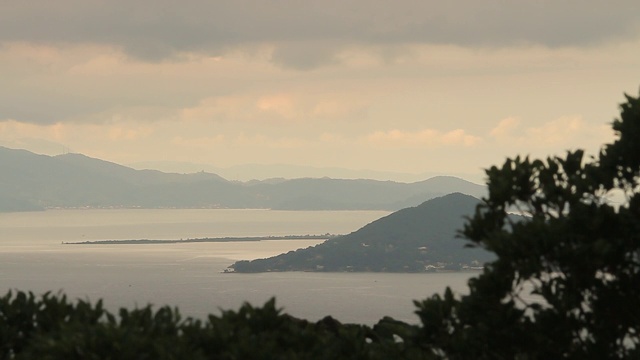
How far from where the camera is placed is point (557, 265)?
1352 centimetres

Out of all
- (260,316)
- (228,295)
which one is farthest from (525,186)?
(228,295)

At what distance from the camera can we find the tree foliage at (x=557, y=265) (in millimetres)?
13297

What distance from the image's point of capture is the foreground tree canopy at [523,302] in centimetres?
1316

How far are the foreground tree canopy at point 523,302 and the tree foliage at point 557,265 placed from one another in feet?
0.05

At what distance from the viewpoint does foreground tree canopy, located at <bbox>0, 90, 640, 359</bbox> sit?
1316 centimetres

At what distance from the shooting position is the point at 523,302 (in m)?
13.5

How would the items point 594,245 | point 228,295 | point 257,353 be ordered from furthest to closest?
point 228,295 < point 594,245 < point 257,353

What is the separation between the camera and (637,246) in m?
13.4

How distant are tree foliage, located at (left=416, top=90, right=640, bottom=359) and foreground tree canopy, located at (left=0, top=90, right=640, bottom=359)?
2 cm

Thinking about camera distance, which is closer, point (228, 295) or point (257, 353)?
point (257, 353)

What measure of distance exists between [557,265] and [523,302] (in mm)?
713

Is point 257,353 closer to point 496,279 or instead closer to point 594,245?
point 496,279

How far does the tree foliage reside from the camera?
13.3 metres

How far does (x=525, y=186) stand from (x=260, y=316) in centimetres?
445
